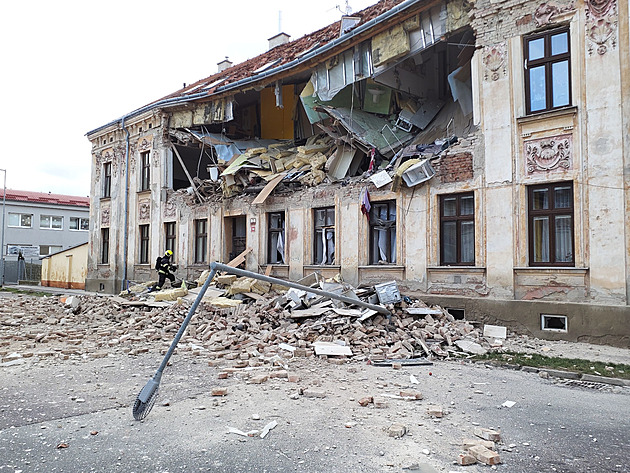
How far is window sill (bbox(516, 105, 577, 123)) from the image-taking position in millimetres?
10086

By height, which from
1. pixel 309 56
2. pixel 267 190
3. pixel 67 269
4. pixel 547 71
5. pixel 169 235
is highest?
pixel 309 56

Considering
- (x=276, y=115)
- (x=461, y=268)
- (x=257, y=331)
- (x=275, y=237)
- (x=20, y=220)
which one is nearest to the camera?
(x=257, y=331)

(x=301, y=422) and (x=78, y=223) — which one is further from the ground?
(x=78, y=223)

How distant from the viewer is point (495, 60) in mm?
11172

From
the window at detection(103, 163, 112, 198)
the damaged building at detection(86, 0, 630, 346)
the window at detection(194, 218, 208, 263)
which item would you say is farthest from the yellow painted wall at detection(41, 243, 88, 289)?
the window at detection(194, 218, 208, 263)

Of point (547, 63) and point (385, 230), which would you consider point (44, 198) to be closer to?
point (385, 230)

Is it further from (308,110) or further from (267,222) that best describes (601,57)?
(267,222)

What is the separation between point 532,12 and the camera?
34.9ft

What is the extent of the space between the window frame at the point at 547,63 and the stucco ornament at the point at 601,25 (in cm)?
46

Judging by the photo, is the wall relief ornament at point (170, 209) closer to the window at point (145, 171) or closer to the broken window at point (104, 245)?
the window at point (145, 171)

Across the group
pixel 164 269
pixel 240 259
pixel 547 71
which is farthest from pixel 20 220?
pixel 547 71

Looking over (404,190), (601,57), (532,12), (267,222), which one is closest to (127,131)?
(267,222)

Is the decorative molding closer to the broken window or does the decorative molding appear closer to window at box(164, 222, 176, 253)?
window at box(164, 222, 176, 253)

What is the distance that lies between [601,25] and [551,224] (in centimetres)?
409
